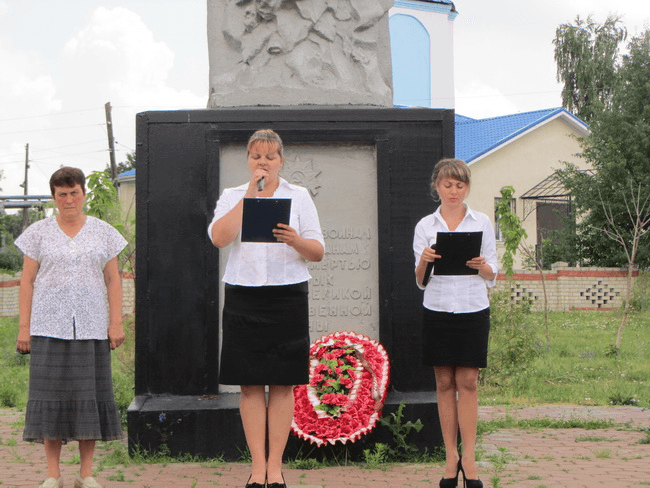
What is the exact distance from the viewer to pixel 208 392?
6219 mm

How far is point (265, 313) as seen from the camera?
14.6ft

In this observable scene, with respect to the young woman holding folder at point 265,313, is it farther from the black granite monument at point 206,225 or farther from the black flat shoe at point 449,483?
the black granite monument at point 206,225

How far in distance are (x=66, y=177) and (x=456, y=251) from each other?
2050mm

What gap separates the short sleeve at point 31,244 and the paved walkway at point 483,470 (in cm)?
129

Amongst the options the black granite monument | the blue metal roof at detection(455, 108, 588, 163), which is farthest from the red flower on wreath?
the blue metal roof at detection(455, 108, 588, 163)

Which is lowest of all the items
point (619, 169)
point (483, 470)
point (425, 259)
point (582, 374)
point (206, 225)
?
point (582, 374)

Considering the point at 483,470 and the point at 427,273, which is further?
the point at 483,470

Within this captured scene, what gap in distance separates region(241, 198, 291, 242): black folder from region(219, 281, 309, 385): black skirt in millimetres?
277

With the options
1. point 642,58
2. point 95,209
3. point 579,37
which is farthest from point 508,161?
point 95,209

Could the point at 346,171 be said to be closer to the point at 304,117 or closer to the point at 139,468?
the point at 304,117

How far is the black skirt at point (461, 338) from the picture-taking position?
4.93 meters

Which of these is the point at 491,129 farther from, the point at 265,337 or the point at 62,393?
Result: the point at 265,337

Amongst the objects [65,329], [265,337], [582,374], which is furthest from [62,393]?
[582,374]

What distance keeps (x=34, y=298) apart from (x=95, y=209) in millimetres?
4823
